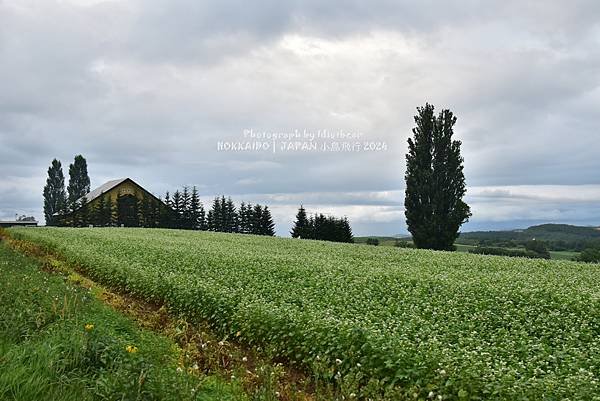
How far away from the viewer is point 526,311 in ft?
29.5

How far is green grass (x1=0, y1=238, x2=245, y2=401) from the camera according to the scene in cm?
490

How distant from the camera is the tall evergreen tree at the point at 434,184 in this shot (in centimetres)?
3831

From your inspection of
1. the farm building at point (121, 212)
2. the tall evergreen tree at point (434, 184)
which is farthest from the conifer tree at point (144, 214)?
the tall evergreen tree at point (434, 184)

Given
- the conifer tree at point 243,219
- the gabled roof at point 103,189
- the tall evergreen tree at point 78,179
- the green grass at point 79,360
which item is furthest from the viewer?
the tall evergreen tree at point 78,179

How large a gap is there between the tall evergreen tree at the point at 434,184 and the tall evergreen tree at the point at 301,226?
12.1 m

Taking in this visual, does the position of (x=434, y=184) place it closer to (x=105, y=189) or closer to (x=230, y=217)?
(x=230, y=217)

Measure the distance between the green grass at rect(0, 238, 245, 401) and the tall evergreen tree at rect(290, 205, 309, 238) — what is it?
3981cm

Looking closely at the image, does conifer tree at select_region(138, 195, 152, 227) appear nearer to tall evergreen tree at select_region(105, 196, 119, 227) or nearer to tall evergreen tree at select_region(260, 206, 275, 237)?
tall evergreen tree at select_region(105, 196, 119, 227)

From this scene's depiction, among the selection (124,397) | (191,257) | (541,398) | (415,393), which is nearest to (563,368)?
(541,398)

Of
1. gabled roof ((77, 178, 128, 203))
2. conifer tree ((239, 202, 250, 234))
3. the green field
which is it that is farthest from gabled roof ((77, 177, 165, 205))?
the green field

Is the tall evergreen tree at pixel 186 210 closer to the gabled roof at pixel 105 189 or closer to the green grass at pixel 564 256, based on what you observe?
the gabled roof at pixel 105 189

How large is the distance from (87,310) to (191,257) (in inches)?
316

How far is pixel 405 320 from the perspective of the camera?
8.27m

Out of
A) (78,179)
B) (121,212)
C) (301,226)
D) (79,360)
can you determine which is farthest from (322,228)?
(78,179)
